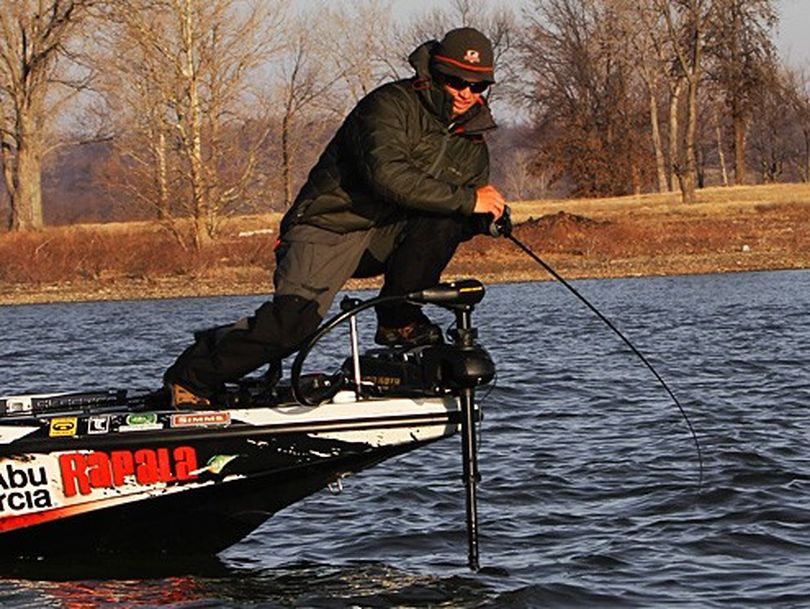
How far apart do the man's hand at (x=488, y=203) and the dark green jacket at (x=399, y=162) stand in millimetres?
34

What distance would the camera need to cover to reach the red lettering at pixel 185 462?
25.3 feet

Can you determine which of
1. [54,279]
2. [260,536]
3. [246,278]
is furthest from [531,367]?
[54,279]

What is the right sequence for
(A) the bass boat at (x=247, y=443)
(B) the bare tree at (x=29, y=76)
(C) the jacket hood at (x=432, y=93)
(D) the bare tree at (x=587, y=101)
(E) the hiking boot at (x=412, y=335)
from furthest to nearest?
(D) the bare tree at (x=587, y=101), (B) the bare tree at (x=29, y=76), (E) the hiking boot at (x=412, y=335), (A) the bass boat at (x=247, y=443), (C) the jacket hood at (x=432, y=93)

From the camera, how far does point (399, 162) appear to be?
7.49 meters

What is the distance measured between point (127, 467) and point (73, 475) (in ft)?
0.85

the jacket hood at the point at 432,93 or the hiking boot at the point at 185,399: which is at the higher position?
the jacket hood at the point at 432,93

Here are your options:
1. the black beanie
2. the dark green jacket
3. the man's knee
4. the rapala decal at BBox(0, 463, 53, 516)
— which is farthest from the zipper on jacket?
the rapala decal at BBox(0, 463, 53, 516)

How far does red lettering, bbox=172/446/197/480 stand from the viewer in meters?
7.73

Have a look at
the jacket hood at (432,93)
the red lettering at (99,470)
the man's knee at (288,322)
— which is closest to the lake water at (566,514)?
the red lettering at (99,470)

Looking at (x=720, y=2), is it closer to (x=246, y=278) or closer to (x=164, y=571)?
(x=246, y=278)

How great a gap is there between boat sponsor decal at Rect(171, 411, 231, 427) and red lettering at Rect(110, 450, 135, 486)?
265 mm

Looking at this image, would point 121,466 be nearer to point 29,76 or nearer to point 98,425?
point 98,425

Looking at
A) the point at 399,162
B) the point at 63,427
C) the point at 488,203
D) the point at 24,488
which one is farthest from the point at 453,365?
the point at 24,488

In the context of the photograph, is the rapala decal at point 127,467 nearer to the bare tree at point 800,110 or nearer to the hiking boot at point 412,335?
the hiking boot at point 412,335
